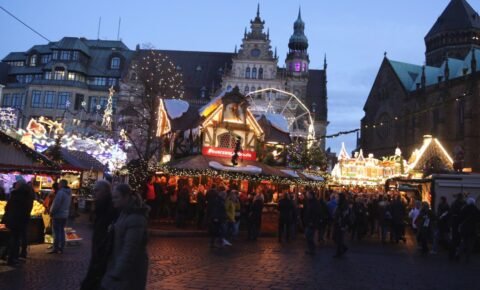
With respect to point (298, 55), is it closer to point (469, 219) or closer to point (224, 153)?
point (224, 153)

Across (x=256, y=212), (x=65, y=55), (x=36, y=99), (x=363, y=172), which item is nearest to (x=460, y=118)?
(x=363, y=172)

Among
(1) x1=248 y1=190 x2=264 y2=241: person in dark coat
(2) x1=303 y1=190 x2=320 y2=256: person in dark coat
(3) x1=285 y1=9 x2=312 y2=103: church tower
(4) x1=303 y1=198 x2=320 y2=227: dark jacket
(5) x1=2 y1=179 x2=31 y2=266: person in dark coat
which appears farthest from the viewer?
(3) x1=285 y1=9 x2=312 y2=103: church tower

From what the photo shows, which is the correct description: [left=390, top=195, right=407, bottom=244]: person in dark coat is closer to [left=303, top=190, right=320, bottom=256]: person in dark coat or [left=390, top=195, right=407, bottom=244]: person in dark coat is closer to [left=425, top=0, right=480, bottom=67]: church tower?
[left=303, top=190, right=320, bottom=256]: person in dark coat

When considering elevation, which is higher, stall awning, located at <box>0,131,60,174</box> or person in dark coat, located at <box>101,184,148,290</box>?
stall awning, located at <box>0,131,60,174</box>

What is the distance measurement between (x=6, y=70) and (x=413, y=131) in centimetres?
5472

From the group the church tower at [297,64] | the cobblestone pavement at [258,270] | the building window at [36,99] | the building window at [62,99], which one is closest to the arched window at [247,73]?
the church tower at [297,64]

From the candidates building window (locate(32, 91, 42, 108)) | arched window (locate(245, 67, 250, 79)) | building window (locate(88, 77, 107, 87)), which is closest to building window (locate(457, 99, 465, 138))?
arched window (locate(245, 67, 250, 79))

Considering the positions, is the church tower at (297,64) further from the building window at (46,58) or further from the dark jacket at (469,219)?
the dark jacket at (469,219)

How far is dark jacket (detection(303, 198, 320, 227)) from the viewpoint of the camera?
13.1m

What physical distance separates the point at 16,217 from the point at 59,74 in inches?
2366

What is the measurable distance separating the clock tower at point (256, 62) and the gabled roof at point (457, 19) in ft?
85.6

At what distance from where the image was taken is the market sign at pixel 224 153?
894 inches

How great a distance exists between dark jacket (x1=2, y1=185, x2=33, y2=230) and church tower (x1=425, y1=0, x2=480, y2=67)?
2557 inches

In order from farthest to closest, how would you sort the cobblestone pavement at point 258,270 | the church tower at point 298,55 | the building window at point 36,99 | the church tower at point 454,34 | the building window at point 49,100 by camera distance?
the church tower at point 454,34, the church tower at point 298,55, the building window at point 36,99, the building window at point 49,100, the cobblestone pavement at point 258,270
